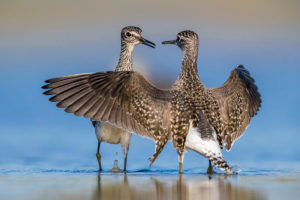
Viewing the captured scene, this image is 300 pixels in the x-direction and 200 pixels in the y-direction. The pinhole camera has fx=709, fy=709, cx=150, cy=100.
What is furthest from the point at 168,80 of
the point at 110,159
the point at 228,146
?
the point at 228,146

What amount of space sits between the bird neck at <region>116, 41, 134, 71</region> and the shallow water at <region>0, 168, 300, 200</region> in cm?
285

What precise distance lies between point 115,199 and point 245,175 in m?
3.27

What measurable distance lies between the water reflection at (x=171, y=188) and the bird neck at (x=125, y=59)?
326 cm

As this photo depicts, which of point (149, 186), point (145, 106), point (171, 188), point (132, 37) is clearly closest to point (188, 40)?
point (145, 106)

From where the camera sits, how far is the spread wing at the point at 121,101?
10.5 metres

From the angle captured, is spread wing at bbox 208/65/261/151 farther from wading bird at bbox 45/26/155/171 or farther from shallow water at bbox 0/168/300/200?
wading bird at bbox 45/26/155/171

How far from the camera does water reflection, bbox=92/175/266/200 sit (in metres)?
7.55

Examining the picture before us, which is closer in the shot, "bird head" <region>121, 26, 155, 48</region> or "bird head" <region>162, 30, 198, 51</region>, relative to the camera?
"bird head" <region>162, 30, 198, 51</region>

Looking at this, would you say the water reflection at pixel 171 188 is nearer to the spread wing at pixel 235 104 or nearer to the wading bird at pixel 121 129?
the spread wing at pixel 235 104

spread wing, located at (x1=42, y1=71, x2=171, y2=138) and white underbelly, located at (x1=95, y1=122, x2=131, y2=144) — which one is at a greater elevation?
spread wing, located at (x1=42, y1=71, x2=171, y2=138)

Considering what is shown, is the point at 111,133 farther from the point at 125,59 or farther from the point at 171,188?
the point at 171,188

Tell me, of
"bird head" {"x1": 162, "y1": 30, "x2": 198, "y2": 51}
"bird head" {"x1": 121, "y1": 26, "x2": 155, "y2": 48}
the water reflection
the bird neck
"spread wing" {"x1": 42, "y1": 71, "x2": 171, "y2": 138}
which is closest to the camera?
the water reflection

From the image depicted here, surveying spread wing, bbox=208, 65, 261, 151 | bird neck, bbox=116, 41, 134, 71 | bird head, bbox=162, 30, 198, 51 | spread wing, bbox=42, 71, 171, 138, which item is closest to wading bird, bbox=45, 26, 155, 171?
bird neck, bbox=116, 41, 134, 71

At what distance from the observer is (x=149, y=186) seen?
333 inches
